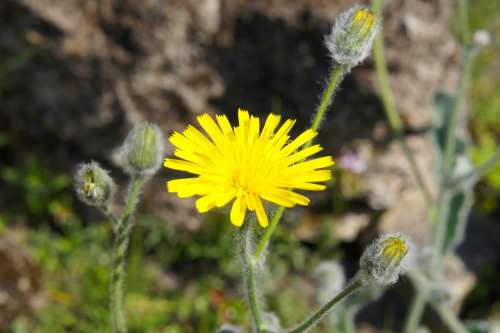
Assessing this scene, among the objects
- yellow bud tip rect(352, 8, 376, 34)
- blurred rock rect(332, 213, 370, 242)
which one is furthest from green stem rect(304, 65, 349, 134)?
blurred rock rect(332, 213, 370, 242)

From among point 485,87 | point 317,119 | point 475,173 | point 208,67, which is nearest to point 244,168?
point 317,119

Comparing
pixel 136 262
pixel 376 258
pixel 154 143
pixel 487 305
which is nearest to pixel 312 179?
pixel 376 258

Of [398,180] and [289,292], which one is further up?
[398,180]

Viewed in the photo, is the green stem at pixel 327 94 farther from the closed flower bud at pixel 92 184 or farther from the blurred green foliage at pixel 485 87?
the blurred green foliage at pixel 485 87

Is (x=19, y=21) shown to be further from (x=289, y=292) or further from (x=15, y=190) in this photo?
(x=289, y=292)

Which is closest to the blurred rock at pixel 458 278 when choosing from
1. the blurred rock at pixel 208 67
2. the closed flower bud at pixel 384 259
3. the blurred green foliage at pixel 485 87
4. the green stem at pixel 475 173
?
the blurred rock at pixel 208 67

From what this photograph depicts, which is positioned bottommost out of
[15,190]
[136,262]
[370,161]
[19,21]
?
[136,262]
